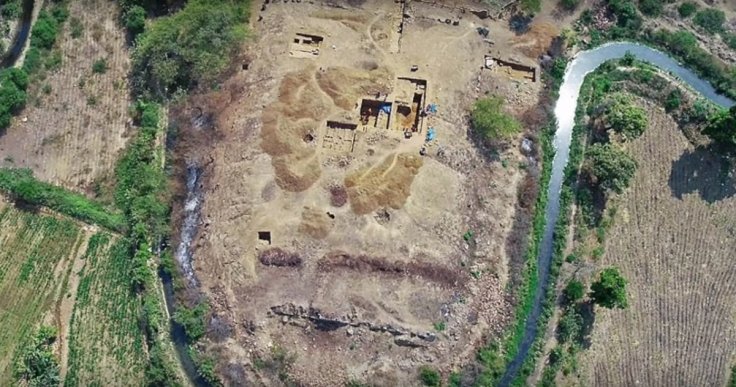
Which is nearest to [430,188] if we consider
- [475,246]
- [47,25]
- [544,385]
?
[475,246]

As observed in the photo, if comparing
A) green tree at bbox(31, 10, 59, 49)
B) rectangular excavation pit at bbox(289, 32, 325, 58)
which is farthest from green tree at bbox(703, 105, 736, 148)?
green tree at bbox(31, 10, 59, 49)

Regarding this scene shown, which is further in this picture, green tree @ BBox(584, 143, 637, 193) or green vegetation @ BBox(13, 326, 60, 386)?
green tree @ BBox(584, 143, 637, 193)

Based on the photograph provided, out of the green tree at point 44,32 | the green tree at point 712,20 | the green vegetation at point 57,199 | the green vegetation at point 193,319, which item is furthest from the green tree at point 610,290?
the green tree at point 44,32

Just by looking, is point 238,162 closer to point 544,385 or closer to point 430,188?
point 430,188

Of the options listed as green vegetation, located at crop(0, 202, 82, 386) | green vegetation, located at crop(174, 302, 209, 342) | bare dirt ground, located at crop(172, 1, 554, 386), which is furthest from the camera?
green vegetation, located at crop(0, 202, 82, 386)

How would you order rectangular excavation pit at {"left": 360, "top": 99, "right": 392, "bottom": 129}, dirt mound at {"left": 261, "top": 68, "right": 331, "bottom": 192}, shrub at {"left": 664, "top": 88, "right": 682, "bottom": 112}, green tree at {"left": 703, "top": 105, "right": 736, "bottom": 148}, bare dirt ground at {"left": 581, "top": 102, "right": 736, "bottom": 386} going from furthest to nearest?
shrub at {"left": 664, "top": 88, "right": 682, "bottom": 112} < rectangular excavation pit at {"left": 360, "top": 99, "right": 392, "bottom": 129} < green tree at {"left": 703, "top": 105, "right": 736, "bottom": 148} < bare dirt ground at {"left": 581, "top": 102, "right": 736, "bottom": 386} < dirt mound at {"left": 261, "top": 68, "right": 331, "bottom": 192}

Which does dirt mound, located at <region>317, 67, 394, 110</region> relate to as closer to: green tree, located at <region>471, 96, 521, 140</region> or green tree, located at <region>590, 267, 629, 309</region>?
green tree, located at <region>471, 96, 521, 140</region>

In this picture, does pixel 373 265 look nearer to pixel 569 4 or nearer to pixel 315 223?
pixel 315 223
